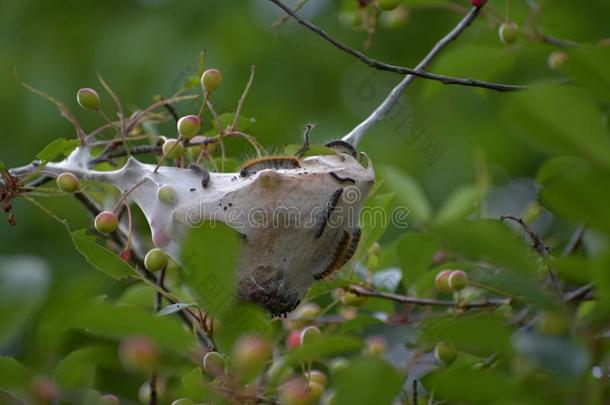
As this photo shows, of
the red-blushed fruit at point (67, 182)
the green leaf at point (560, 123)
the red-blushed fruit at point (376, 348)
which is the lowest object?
the red-blushed fruit at point (376, 348)

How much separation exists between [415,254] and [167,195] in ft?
2.10

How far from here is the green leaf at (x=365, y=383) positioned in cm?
109

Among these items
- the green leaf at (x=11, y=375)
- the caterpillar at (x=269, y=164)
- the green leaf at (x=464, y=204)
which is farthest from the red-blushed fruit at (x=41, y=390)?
the green leaf at (x=464, y=204)

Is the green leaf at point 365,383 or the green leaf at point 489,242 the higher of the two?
the green leaf at point 489,242

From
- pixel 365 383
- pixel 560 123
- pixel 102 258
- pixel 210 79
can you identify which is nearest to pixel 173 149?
pixel 210 79

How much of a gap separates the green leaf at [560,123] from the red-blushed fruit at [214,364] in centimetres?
62

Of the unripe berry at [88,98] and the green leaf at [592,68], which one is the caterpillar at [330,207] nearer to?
the unripe berry at [88,98]

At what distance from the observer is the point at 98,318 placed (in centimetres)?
111

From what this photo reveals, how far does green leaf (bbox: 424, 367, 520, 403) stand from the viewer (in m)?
1.09

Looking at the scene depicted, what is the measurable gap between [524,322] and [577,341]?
1.27m

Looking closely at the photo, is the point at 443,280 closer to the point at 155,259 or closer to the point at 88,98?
the point at 155,259

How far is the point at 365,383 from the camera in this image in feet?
3.59

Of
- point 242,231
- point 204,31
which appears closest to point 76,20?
point 204,31

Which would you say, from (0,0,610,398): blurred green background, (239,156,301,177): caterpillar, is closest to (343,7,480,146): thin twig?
(239,156,301,177): caterpillar
